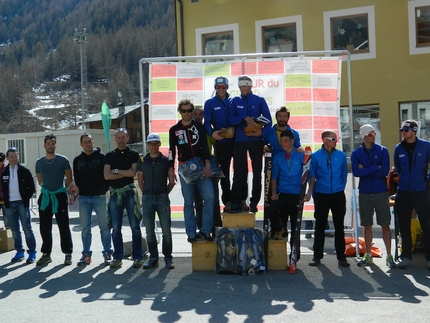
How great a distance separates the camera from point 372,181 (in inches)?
315

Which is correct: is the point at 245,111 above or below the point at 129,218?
above

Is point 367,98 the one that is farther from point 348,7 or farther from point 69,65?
point 69,65

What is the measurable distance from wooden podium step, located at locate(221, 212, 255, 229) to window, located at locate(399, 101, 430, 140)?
9.67 metres

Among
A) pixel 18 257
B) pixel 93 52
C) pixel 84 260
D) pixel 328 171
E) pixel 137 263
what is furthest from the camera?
pixel 93 52

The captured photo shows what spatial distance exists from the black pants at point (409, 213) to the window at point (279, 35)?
9.82 metres

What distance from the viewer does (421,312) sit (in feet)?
18.4

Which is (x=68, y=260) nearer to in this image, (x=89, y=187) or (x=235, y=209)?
(x=89, y=187)

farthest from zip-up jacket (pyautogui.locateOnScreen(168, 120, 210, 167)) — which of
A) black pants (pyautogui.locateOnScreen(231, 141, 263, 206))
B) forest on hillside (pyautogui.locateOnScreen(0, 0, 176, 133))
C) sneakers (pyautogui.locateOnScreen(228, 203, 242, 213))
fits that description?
forest on hillside (pyautogui.locateOnScreen(0, 0, 176, 133))

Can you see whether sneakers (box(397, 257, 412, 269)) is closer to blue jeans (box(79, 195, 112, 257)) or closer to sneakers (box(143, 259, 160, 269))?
sneakers (box(143, 259, 160, 269))

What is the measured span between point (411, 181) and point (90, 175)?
14.5 feet

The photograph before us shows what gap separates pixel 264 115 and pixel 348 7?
9.78 metres

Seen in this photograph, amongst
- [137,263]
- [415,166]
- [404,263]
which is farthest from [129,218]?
[415,166]

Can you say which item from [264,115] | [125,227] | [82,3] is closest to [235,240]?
[264,115]

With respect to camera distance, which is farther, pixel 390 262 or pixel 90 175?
pixel 90 175
